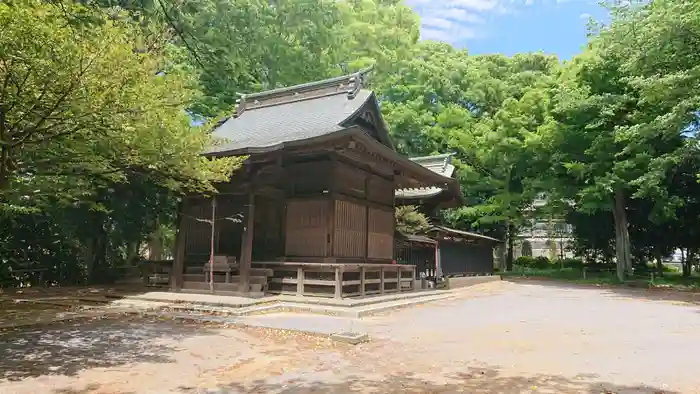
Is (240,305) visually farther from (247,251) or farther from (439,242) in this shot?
(439,242)

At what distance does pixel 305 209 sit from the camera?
13688 millimetres

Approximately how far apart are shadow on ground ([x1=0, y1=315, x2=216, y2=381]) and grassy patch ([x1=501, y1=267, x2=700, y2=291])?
22.0m

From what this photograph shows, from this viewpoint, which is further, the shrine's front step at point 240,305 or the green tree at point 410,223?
the green tree at point 410,223

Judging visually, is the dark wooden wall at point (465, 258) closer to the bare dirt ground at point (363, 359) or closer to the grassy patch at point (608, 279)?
the grassy patch at point (608, 279)

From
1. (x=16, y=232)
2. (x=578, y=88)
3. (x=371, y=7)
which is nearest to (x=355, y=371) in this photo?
(x=16, y=232)

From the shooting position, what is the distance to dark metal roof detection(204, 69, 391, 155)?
49.5 feet

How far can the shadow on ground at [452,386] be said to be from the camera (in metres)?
4.88

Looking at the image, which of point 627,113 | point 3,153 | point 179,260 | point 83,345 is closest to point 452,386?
point 83,345

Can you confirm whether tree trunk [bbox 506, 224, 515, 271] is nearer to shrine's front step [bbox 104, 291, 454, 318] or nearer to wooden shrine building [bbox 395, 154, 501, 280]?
wooden shrine building [bbox 395, 154, 501, 280]

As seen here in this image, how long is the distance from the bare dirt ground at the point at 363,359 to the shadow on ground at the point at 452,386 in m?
0.01

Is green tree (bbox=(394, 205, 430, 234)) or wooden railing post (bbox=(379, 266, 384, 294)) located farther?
green tree (bbox=(394, 205, 430, 234))

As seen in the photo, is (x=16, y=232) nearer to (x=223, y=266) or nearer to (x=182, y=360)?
(x=223, y=266)

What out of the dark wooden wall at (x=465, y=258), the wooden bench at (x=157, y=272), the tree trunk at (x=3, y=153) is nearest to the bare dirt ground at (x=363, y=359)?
the tree trunk at (x=3, y=153)

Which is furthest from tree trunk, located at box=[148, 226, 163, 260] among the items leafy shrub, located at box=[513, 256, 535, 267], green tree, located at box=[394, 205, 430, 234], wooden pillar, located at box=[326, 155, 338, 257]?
leafy shrub, located at box=[513, 256, 535, 267]
